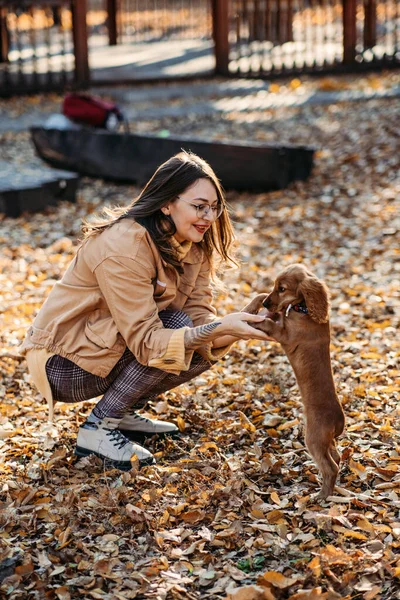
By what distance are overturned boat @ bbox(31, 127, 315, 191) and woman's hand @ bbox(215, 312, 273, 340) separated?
5922mm

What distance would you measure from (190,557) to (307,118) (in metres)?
9.97

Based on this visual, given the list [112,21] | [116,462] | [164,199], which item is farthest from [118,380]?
[112,21]

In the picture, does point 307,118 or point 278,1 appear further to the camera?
point 278,1

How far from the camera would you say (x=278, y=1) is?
16.3 metres

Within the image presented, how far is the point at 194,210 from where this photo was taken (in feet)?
13.5

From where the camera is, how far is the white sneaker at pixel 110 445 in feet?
14.3

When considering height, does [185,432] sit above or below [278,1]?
below

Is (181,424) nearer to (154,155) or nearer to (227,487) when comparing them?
(227,487)

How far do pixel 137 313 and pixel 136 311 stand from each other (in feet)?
0.03

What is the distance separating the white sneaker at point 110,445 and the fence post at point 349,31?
1282cm

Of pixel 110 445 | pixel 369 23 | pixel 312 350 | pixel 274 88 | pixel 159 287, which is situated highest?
pixel 369 23

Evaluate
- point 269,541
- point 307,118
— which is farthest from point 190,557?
point 307,118

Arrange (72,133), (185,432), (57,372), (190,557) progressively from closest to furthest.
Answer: (190,557) < (57,372) < (185,432) < (72,133)

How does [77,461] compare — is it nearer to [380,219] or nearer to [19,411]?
[19,411]
